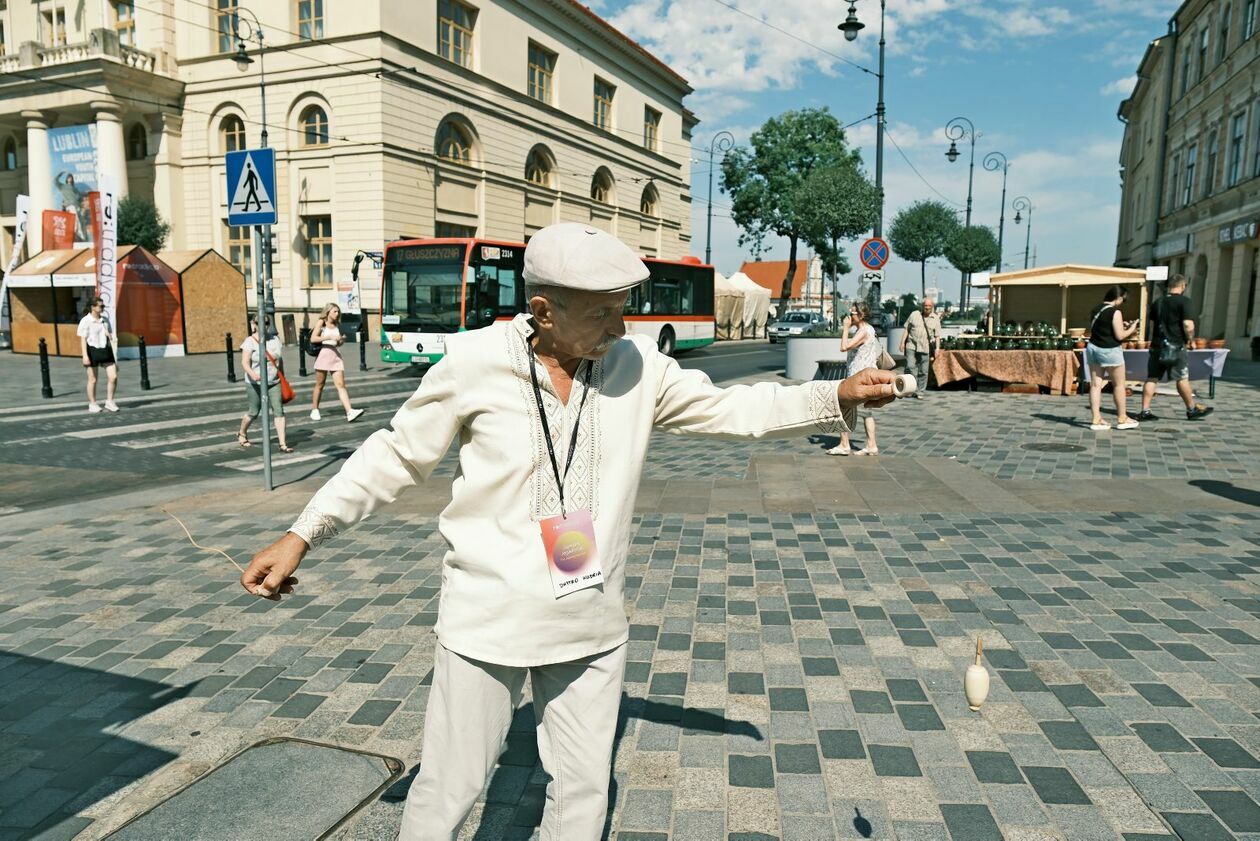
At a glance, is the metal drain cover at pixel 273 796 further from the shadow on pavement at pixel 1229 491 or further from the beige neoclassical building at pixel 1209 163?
the beige neoclassical building at pixel 1209 163

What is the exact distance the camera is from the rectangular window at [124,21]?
3497 cm

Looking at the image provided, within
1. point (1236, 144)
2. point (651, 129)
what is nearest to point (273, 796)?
point (1236, 144)

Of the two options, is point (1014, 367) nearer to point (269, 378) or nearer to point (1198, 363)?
point (1198, 363)

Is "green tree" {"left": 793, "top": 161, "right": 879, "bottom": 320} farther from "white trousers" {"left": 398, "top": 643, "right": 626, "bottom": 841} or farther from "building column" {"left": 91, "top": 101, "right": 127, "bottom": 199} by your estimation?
"white trousers" {"left": 398, "top": 643, "right": 626, "bottom": 841}

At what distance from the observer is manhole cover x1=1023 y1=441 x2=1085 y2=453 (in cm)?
937

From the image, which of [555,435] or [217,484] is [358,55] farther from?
[555,435]

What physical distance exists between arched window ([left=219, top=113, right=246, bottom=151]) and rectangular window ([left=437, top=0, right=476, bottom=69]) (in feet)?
Result: 28.0

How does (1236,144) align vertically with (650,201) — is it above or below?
below

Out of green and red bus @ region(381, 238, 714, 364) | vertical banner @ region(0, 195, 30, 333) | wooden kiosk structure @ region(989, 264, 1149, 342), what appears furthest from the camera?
vertical banner @ region(0, 195, 30, 333)

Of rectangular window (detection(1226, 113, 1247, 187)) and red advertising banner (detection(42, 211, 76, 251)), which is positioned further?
red advertising banner (detection(42, 211, 76, 251))

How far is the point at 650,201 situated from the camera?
5225cm

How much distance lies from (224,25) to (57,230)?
1234 centimetres

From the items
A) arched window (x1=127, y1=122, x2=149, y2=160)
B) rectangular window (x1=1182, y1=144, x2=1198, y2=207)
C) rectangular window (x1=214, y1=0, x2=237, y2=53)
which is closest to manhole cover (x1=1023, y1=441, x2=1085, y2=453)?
rectangular window (x1=1182, y1=144, x2=1198, y2=207)

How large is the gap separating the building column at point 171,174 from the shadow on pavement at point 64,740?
1417 inches
